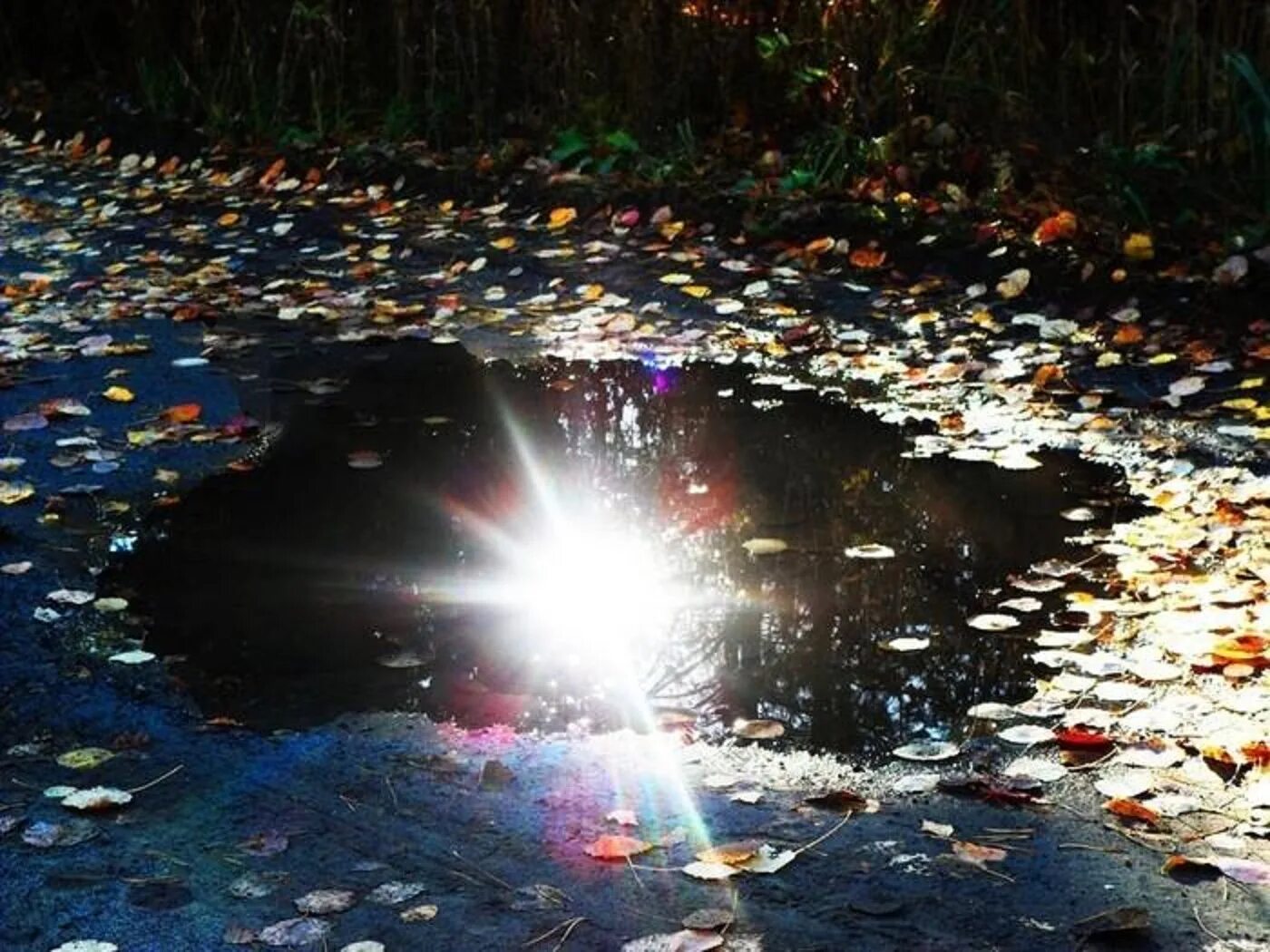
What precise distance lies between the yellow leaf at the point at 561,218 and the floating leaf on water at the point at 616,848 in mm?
5383

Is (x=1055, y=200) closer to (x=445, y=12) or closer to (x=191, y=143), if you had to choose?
(x=445, y=12)

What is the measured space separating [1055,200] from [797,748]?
4.16 metres

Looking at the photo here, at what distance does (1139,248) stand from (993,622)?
3.00m

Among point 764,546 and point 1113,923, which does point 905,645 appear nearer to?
point 764,546

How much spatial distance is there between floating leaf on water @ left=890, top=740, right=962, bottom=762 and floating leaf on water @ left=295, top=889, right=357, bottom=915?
110 centimetres

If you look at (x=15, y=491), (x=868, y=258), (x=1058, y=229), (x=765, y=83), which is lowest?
(x=15, y=491)

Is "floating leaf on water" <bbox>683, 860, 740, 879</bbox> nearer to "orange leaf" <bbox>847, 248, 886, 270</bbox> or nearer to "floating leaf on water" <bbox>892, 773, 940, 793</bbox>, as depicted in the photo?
"floating leaf on water" <bbox>892, 773, 940, 793</bbox>

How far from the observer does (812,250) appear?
22.5ft

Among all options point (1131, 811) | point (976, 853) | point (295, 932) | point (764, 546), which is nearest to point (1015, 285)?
point (764, 546)

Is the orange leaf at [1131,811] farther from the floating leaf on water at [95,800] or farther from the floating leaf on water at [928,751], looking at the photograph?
the floating leaf on water at [95,800]

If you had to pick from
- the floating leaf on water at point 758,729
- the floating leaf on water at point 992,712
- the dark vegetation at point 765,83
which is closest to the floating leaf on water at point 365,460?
the floating leaf on water at point 758,729

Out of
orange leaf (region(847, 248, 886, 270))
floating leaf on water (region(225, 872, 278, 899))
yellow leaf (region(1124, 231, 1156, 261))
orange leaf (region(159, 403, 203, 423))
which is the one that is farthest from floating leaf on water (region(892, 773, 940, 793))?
orange leaf (region(847, 248, 886, 270))

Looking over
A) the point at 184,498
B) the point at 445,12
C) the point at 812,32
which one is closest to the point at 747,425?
the point at 184,498

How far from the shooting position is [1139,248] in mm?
6047
